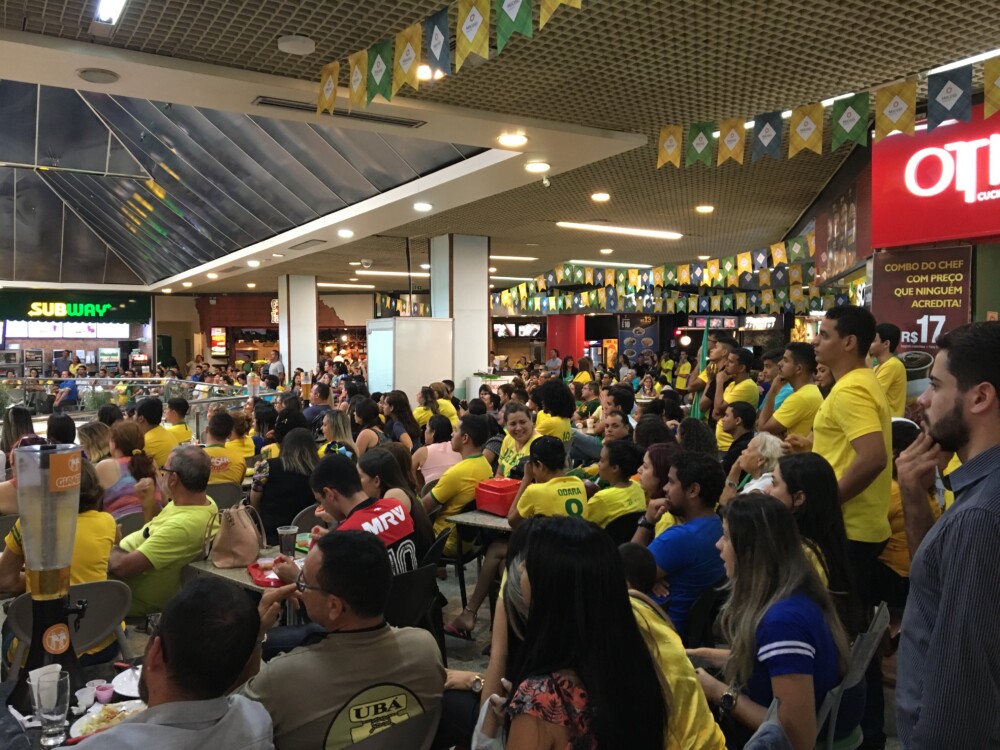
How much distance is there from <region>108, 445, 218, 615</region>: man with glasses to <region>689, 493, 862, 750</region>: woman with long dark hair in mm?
2744

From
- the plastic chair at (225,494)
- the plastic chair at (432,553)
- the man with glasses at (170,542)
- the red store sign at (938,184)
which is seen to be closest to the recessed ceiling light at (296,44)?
the man with glasses at (170,542)

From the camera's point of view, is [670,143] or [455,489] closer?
[455,489]

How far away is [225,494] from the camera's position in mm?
6137

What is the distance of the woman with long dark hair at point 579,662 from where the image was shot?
1.71 metres

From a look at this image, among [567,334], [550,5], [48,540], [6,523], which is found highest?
[550,5]

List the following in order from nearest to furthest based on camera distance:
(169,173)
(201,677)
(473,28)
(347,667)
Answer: (201,677) < (347,667) < (473,28) < (169,173)

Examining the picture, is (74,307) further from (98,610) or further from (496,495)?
(98,610)

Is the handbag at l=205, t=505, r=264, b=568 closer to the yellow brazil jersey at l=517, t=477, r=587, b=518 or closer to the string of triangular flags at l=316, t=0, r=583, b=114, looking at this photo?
the yellow brazil jersey at l=517, t=477, r=587, b=518

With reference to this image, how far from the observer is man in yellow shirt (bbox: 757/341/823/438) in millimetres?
4902

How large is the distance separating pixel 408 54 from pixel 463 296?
8345 millimetres

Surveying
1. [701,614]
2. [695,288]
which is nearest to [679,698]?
[701,614]

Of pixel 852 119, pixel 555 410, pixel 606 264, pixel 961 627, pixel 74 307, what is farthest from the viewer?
pixel 74 307

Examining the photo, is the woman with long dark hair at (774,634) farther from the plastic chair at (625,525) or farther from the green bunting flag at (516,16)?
the green bunting flag at (516,16)

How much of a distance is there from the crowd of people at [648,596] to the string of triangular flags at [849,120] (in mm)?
1793
